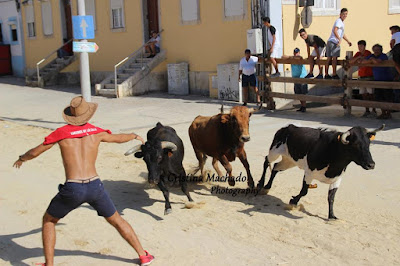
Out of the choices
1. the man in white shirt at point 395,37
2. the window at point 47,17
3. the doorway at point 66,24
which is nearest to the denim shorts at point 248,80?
the man in white shirt at point 395,37

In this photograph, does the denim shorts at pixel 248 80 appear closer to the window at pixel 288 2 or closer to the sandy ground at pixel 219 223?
the window at pixel 288 2

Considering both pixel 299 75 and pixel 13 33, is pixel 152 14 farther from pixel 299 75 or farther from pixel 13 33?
pixel 13 33

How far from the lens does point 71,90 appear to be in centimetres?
2464

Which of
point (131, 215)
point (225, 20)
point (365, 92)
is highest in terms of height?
point (225, 20)

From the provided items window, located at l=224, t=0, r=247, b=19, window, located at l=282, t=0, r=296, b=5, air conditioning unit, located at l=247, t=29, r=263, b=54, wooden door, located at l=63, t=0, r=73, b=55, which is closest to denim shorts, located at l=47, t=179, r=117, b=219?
air conditioning unit, located at l=247, t=29, r=263, b=54

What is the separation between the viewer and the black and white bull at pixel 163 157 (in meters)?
7.02

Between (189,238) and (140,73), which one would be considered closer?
(189,238)

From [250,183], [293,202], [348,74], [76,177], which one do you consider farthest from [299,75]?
[76,177]

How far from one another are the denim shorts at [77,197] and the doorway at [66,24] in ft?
76.9

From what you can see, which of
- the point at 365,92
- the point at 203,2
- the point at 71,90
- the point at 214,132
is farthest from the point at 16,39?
the point at 214,132

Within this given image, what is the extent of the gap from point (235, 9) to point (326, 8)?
3.18m

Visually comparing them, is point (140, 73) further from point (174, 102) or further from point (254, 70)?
point (254, 70)

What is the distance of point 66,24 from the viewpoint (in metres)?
27.9

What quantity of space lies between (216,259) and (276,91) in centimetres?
1175
